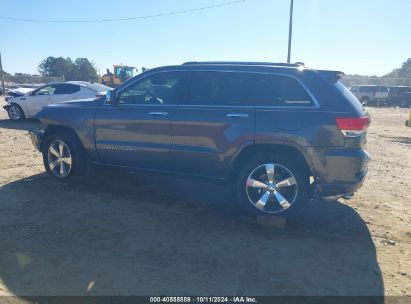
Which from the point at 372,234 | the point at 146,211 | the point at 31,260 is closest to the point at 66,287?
the point at 31,260

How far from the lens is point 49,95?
13203 mm

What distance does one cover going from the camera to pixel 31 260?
358 centimetres

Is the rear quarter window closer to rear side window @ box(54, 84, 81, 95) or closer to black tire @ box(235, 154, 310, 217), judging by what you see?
black tire @ box(235, 154, 310, 217)

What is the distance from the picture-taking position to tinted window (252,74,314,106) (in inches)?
173

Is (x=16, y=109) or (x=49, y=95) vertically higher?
(x=49, y=95)

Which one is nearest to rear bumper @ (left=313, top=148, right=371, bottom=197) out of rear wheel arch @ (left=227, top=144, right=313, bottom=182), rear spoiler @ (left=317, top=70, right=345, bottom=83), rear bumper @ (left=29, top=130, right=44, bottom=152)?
rear wheel arch @ (left=227, top=144, right=313, bottom=182)

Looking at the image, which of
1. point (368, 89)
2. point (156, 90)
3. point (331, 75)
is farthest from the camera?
point (368, 89)

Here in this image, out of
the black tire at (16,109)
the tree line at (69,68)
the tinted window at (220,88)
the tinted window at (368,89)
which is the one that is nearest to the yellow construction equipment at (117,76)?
the black tire at (16,109)

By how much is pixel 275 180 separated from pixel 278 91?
1115mm

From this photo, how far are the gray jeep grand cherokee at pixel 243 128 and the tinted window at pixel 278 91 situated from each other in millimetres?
12

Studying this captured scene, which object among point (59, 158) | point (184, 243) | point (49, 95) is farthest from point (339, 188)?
point (49, 95)

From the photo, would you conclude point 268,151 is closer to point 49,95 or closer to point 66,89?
point 66,89

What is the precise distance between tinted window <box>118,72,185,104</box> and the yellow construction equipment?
24.6m

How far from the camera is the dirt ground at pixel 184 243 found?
10.7ft
